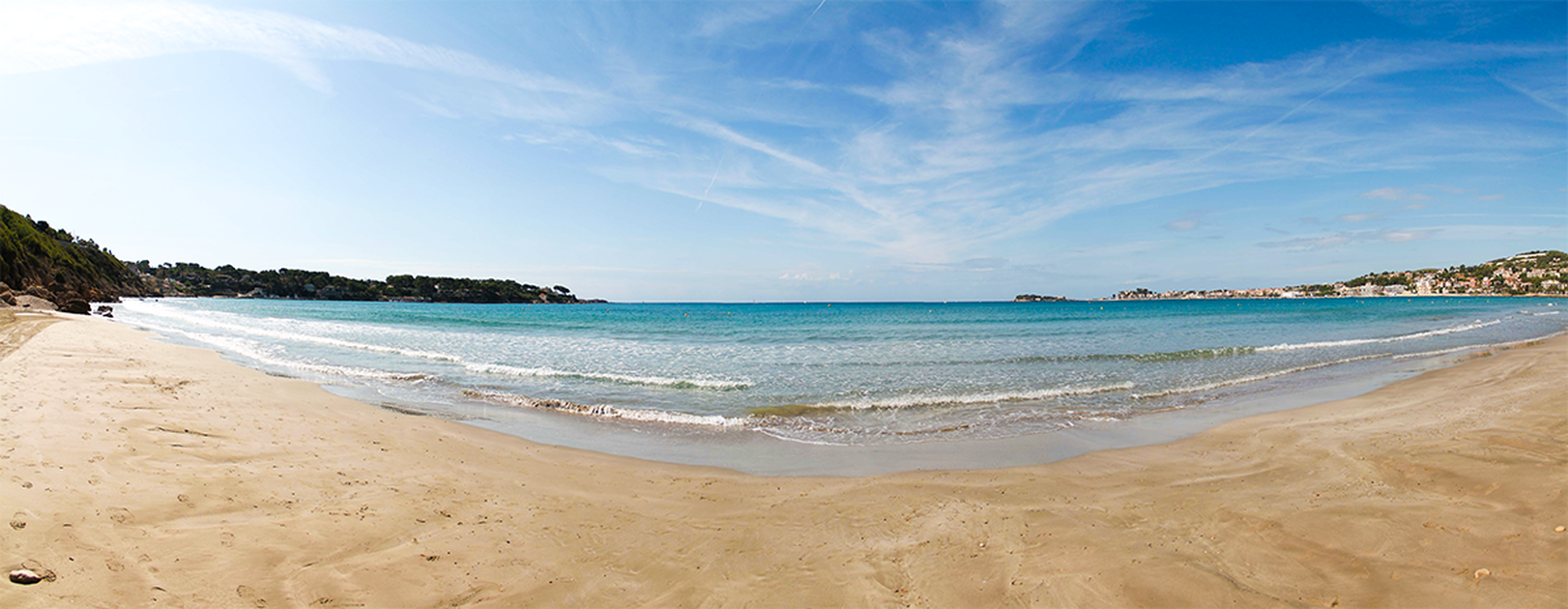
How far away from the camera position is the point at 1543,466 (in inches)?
248

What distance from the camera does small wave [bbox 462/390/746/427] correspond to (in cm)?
1066

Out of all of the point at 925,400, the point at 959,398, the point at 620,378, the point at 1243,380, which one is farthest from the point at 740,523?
the point at 1243,380

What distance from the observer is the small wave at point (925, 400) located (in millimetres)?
11745

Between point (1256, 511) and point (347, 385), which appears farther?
point (347, 385)

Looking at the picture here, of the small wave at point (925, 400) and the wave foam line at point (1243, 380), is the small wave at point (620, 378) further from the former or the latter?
the wave foam line at point (1243, 380)

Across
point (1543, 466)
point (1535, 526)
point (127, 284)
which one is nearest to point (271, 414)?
point (1535, 526)

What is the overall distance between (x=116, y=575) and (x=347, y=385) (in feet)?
40.8

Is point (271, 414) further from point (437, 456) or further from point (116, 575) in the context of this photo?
point (116, 575)

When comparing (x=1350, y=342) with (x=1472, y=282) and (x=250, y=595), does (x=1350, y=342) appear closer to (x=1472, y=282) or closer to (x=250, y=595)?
(x=250, y=595)

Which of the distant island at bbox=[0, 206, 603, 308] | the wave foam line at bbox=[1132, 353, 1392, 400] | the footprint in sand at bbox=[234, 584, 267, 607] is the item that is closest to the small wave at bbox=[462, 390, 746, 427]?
the footprint in sand at bbox=[234, 584, 267, 607]

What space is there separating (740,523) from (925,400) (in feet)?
26.4

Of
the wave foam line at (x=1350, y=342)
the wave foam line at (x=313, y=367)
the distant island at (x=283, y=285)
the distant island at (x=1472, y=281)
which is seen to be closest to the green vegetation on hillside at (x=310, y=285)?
the distant island at (x=283, y=285)

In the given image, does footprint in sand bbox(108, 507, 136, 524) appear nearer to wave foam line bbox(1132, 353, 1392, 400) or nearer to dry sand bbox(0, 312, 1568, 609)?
dry sand bbox(0, 312, 1568, 609)

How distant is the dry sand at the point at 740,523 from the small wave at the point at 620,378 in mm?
6419
